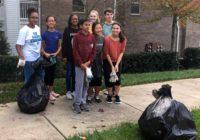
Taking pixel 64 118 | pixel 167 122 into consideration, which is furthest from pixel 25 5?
pixel 167 122

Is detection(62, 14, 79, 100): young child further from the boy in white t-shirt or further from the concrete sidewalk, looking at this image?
the boy in white t-shirt

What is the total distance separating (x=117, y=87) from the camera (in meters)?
7.42

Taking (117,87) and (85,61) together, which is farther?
(117,87)

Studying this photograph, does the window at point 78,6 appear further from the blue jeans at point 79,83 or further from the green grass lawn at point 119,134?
the green grass lawn at point 119,134

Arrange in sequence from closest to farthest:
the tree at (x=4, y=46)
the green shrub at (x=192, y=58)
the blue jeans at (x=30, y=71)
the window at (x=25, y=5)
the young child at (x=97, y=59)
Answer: the blue jeans at (x=30, y=71), the young child at (x=97, y=59), the green shrub at (x=192, y=58), the tree at (x=4, y=46), the window at (x=25, y=5)

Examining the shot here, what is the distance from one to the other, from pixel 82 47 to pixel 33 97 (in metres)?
1.16

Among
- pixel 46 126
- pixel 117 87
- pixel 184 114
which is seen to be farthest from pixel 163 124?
pixel 117 87

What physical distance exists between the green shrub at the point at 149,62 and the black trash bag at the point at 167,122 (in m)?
7.94

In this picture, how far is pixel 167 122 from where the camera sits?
509cm

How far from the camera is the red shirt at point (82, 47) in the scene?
6.53 meters

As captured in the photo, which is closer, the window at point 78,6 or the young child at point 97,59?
the young child at point 97,59

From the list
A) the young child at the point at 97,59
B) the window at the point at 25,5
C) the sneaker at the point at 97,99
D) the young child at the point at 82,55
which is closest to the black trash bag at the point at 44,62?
the young child at the point at 82,55

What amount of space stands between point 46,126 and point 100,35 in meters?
2.03

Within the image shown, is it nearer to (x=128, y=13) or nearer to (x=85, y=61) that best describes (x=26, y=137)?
(x=85, y=61)
